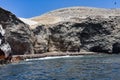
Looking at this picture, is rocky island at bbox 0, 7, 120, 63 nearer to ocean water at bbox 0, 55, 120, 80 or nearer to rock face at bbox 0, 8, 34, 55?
rock face at bbox 0, 8, 34, 55

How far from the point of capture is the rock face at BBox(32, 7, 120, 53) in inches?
3910

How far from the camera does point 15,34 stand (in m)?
86.4

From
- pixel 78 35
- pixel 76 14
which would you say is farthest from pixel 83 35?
pixel 76 14

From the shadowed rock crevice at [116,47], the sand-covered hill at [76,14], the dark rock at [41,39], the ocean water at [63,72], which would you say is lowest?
the ocean water at [63,72]

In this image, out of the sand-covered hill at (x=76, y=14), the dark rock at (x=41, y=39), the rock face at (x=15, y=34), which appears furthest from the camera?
the sand-covered hill at (x=76, y=14)

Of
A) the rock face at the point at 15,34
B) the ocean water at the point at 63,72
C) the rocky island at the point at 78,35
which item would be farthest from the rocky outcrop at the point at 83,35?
the ocean water at the point at 63,72

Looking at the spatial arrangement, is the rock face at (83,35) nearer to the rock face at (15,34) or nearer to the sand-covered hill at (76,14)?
the sand-covered hill at (76,14)

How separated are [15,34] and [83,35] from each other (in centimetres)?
2449

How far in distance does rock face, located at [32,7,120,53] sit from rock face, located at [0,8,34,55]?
8123 mm

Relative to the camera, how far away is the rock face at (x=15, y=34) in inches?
3337

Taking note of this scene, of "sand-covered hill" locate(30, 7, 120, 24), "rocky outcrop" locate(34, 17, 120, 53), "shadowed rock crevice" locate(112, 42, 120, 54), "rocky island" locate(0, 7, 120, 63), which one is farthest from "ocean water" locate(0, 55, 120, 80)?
"sand-covered hill" locate(30, 7, 120, 24)

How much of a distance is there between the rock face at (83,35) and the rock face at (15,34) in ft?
26.6

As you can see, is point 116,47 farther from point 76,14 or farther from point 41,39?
point 76,14

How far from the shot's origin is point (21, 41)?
8650cm
